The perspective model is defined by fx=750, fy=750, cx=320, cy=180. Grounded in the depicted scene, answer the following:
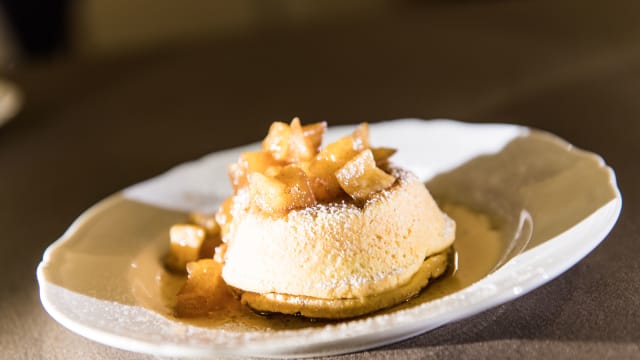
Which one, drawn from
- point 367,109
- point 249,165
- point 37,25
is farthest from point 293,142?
point 37,25

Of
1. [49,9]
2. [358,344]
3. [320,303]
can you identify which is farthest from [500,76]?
[49,9]

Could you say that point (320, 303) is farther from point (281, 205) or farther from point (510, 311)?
point (510, 311)

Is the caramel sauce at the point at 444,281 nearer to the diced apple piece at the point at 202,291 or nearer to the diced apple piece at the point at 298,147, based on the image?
the diced apple piece at the point at 202,291

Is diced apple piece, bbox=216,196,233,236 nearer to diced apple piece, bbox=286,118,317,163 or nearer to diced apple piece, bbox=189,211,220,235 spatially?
diced apple piece, bbox=189,211,220,235

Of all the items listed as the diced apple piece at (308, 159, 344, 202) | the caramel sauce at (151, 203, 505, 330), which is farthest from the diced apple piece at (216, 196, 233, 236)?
the diced apple piece at (308, 159, 344, 202)

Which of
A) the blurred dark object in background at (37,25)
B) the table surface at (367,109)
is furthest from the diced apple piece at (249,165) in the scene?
the blurred dark object in background at (37,25)

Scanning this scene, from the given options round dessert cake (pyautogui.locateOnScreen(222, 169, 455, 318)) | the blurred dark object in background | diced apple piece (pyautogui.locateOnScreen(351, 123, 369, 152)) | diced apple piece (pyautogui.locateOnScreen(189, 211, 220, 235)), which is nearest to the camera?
round dessert cake (pyautogui.locateOnScreen(222, 169, 455, 318))

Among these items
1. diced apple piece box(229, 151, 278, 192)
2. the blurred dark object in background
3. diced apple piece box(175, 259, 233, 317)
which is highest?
diced apple piece box(229, 151, 278, 192)
